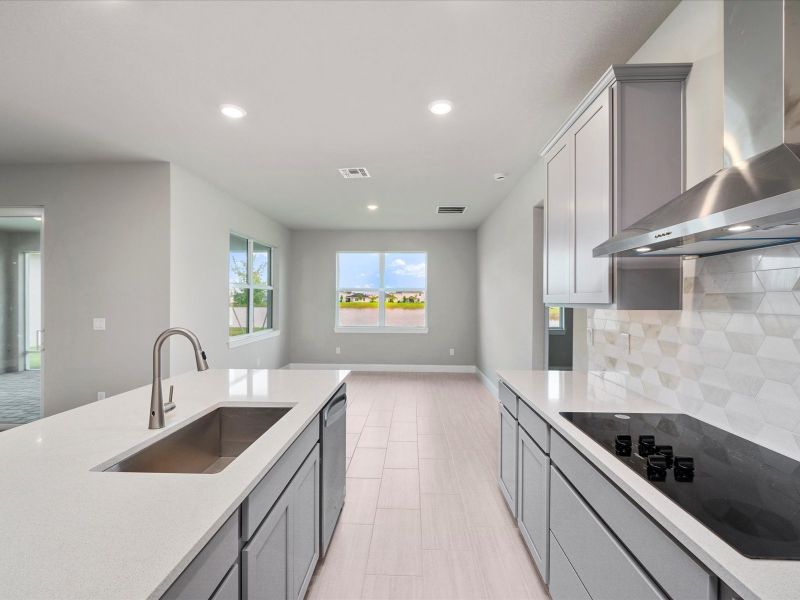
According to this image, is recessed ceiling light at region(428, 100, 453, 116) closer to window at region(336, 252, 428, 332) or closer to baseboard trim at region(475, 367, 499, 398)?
baseboard trim at region(475, 367, 499, 398)

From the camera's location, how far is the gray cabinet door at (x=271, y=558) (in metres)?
1.09

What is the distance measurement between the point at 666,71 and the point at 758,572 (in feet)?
6.23

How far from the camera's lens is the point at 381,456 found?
346 cm

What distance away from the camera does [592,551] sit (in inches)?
51.7

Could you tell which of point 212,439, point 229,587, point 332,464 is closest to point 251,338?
point 332,464

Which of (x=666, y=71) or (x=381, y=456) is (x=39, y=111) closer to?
(x=381, y=456)

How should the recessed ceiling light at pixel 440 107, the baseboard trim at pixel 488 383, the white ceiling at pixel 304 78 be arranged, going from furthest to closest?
the baseboard trim at pixel 488 383
the recessed ceiling light at pixel 440 107
the white ceiling at pixel 304 78

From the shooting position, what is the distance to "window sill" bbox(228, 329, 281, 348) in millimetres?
5161

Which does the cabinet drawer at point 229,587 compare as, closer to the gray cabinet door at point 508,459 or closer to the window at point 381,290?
the gray cabinet door at point 508,459

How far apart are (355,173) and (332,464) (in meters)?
2.96

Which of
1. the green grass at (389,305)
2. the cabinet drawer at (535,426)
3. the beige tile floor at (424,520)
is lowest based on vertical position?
the beige tile floor at (424,520)

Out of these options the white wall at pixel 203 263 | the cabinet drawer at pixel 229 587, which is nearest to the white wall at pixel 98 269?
the white wall at pixel 203 263

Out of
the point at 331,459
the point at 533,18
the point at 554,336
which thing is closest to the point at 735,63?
the point at 533,18

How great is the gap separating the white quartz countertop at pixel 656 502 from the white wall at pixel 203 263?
344 centimetres
